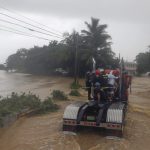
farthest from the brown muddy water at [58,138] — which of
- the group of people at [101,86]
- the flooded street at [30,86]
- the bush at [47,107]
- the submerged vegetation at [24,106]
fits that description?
the flooded street at [30,86]

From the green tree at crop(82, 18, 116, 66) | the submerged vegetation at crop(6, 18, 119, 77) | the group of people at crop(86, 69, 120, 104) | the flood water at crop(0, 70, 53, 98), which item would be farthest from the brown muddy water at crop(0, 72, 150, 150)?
the green tree at crop(82, 18, 116, 66)

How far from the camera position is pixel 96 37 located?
187 ft

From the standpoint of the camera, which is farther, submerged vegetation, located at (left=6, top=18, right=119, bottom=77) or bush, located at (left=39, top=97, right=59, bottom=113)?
submerged vegetation, located at (left=6, top=18, right=119, bottom=77)

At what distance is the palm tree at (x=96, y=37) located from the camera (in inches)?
2228

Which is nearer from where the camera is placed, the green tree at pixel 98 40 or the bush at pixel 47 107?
the bush at pixel 47 107

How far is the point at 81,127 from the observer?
12188mm

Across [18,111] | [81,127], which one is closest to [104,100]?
[81,127]

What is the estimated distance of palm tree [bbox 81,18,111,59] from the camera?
5659 cm

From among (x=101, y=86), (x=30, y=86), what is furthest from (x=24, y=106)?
(x=30, y=86)

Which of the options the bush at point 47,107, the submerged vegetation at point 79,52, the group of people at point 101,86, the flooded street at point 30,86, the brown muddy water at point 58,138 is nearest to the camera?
the brown muddy water at point 58,138

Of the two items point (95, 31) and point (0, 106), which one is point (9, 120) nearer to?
point (0, 106)

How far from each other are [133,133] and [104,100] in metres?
1.57

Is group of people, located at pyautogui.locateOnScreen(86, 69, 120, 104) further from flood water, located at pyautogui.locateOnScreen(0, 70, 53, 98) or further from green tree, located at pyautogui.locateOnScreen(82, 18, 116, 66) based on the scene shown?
green tree, located at pyautogui.locateOnScreen(82, 18, 116, 66)

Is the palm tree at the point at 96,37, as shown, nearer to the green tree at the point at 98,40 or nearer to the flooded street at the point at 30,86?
the green tree at the point at 98,40
